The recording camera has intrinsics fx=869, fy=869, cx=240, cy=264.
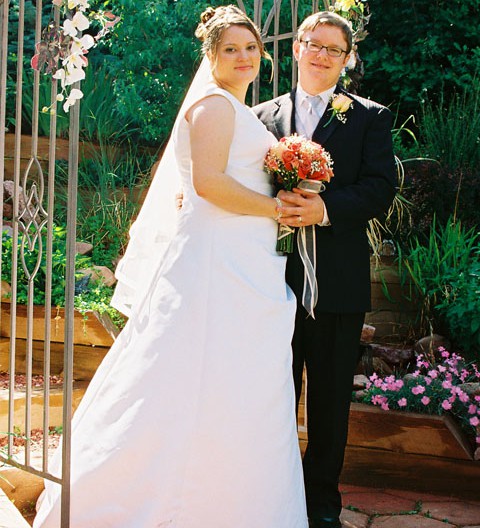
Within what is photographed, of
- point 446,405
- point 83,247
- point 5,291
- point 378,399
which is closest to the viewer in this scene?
point 446,405

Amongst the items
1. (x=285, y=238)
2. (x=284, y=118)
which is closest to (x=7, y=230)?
(x=284, y=118)

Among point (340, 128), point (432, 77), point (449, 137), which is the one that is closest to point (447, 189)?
point (449, 137)

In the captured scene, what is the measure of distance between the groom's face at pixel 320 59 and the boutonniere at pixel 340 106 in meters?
0.08

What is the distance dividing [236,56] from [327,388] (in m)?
1.28

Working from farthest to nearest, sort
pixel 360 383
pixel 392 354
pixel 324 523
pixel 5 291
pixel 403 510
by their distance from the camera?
pixel 5 291
pixel 392 354
pixel 360 383
pixel 403 510
pixel 324 523

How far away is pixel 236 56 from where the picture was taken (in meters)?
3.05

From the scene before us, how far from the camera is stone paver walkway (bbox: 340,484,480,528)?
3.54m

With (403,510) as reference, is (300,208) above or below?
above

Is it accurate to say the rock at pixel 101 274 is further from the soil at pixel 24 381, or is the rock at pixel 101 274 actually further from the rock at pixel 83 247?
the soil at pixel 24 381

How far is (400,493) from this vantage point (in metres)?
3.91

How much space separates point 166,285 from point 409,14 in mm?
Answer: 4814

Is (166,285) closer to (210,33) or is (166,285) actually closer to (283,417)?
(283,417)

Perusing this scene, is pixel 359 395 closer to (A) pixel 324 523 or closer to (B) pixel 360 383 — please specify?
(B) pixel 360 383

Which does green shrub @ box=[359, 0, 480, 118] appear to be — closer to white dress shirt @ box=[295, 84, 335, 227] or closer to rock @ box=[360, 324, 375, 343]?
rock @ box=[360, 324, 375, 343]
